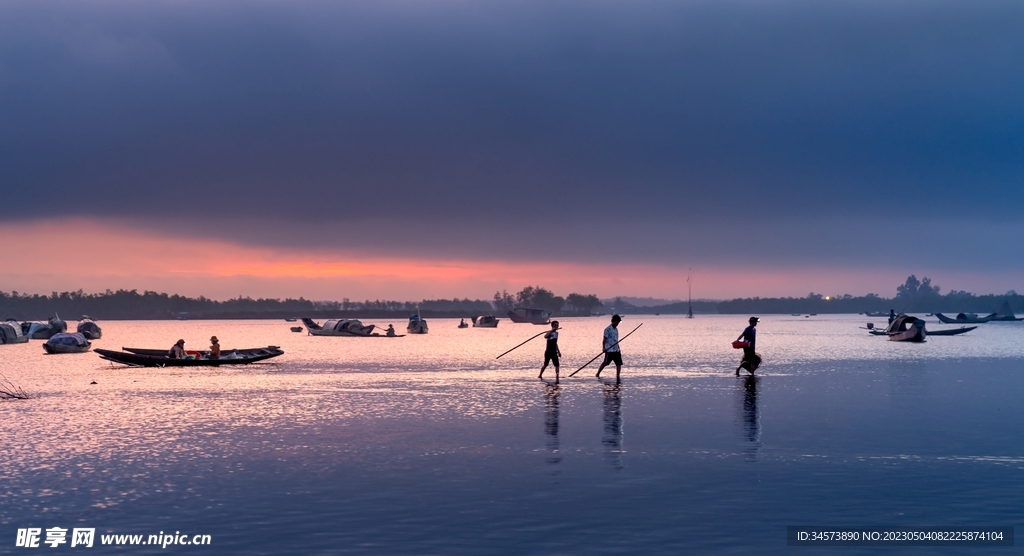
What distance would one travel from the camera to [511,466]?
56.5 feet

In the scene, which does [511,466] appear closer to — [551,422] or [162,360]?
[551,422]

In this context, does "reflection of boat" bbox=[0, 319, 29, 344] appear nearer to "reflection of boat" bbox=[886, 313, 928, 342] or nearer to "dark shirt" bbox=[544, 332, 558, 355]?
"dark shirt" bbox=[544, 332, 558, 355]

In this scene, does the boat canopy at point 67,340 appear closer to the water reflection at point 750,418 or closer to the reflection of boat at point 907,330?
the water reflection at point 750,418

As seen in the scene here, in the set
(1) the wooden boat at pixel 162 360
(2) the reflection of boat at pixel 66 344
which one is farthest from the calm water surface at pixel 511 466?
(2) the reflection of boat at pixel 66 344

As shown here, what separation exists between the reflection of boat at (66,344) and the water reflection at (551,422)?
60871 millimetres

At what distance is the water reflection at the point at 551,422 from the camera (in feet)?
61.0

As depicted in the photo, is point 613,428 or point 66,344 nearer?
point 613,428

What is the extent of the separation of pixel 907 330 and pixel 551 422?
3082 inches

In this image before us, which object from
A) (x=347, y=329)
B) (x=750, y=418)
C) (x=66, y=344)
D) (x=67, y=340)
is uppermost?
(x=347, y=329)

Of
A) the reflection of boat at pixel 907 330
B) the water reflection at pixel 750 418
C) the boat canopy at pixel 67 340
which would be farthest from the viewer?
the reflection of boat at pixel 907 330

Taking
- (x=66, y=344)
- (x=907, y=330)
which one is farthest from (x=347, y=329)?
(x=907, y=330)

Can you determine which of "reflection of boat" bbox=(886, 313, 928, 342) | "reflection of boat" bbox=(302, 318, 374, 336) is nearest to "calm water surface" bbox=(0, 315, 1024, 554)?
"reflection of boat" bbox=(886, 313, 928, 342)

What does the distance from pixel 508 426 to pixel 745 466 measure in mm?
7951

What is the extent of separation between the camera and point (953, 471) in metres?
16.7
